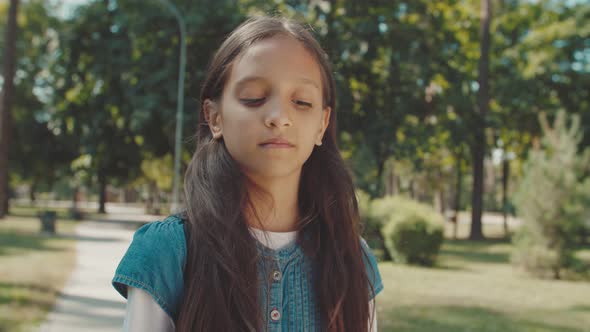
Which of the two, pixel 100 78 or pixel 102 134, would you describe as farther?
pixel 102 134

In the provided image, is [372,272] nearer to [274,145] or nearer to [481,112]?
[274,145]

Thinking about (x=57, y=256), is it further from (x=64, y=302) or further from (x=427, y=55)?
(x=427, y=55)

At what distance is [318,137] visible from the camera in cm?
161

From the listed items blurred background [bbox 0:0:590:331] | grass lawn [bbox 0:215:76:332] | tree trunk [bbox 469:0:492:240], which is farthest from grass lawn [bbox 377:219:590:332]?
tree trunk [bbox 469:0:492:240]

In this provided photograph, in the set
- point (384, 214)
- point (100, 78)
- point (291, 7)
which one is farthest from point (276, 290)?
point (100, 78)

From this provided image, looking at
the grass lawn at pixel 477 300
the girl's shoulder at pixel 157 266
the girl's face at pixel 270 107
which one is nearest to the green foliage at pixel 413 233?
the grass lawn at pixel 477 300

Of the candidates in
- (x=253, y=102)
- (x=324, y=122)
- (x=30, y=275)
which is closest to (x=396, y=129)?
(x=30, y=275)

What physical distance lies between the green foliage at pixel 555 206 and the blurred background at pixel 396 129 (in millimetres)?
32

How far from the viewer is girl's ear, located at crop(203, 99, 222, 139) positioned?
60.9 inches

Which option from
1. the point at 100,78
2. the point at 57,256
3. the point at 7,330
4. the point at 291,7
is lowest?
the point at 57,256

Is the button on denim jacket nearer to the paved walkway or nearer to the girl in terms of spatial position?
the girl

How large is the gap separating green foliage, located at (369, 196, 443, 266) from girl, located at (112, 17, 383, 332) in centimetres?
1337

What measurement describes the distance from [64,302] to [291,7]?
39.1 feet

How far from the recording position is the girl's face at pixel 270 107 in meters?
1.43
